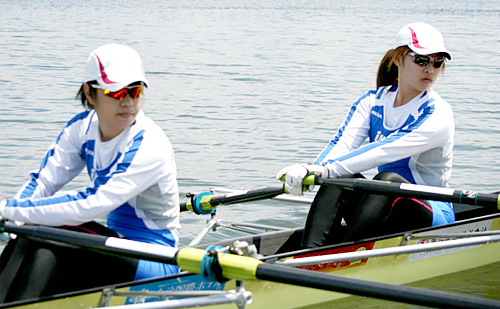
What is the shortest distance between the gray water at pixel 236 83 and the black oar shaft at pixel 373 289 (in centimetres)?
317

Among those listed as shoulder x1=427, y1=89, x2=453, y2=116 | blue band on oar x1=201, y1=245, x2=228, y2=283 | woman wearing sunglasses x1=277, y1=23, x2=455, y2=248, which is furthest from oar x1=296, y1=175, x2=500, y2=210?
blue band on oar x1=201, y1=245, x2=228, y2=283

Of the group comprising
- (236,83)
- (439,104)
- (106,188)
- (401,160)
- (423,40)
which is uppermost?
(423,40)

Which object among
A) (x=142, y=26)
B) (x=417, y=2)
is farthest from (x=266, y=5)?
(x=142, y=26)

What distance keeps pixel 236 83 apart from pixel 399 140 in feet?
34.0

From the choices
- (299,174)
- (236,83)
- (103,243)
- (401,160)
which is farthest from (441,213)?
(236,83)

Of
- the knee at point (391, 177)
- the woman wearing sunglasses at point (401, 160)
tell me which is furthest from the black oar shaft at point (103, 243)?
the knee at point (391, 177)

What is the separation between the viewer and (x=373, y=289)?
2826 millimetres

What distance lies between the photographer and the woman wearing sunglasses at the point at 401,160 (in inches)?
173

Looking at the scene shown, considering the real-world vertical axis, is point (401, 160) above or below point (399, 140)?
below

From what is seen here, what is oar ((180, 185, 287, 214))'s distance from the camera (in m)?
4.89

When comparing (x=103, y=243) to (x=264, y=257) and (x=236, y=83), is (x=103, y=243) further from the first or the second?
(x=236, y=83)

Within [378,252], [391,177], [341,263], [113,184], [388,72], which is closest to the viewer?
[113,184]

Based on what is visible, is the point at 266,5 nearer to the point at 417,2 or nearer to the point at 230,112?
the point at 417,2

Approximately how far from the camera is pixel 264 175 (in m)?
8.33
